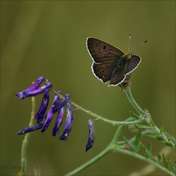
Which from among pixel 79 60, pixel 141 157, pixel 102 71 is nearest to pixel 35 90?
pixel 102 71

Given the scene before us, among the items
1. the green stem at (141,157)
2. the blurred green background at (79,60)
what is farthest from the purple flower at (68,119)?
the blurred green background at (79,60)

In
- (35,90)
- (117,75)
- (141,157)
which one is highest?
(117,75)

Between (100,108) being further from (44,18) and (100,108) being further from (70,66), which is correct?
(44,18)

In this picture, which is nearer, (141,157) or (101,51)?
(101,51)

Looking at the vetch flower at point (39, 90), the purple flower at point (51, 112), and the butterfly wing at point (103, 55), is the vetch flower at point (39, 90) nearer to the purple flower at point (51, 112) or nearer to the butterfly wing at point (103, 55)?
the purple flower at point (51, 112)

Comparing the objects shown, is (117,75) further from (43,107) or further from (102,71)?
(43,107)
